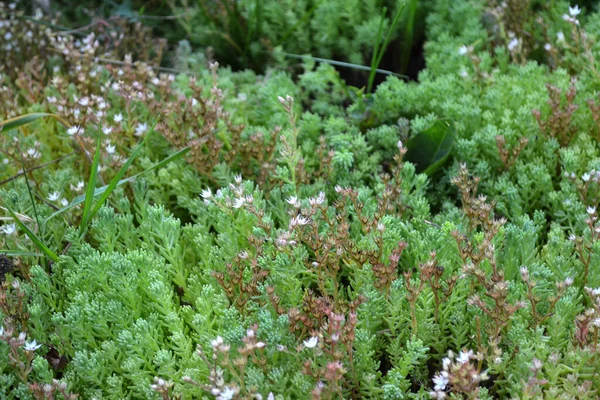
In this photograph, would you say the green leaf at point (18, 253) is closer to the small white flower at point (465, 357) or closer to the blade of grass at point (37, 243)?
the blade of grass at point (37, 243)

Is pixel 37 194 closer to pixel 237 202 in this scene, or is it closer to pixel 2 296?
pixel 2 296

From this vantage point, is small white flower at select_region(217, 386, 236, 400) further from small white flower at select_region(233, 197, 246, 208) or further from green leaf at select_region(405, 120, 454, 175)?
green leaf at select_region(405, 120, 454, 175)

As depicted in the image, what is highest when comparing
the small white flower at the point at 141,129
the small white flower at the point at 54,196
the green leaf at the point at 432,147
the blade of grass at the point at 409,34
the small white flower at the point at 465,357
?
the blade of grass at the point at 409,34

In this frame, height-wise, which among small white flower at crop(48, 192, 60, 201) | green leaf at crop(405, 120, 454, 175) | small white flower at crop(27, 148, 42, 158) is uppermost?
green leaf at crop(405, 120, 454, 175)

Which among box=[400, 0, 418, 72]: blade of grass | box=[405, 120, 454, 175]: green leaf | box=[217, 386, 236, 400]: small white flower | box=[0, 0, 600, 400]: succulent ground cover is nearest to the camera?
box=[217, 386, 236, 400]: small white flower

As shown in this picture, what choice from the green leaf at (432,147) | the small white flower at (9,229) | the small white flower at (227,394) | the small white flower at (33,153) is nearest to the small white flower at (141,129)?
the small white flower at (33,153)

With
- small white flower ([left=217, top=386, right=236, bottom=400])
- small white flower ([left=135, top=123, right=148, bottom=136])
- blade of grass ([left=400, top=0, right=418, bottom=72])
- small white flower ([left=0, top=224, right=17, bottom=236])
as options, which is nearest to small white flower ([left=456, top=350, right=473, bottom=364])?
small white flower ([left=217, top=386, right=236, bottom=400])

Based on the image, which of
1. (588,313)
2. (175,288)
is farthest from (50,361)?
(588,313)
